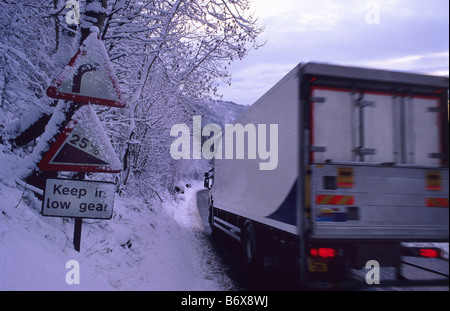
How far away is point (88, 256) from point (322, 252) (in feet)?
11.9

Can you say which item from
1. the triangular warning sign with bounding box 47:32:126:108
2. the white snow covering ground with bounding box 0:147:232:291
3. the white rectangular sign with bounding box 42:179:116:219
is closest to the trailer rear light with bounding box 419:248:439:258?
the white snow covering ground with bounding box 0:147:232:291

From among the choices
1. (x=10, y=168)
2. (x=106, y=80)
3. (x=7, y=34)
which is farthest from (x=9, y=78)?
(x=106, y=80)

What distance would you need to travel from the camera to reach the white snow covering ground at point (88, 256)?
11.5 ft

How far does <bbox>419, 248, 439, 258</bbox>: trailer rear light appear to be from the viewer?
4742 millimetres

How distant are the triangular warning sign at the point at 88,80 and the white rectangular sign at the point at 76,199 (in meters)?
0.98

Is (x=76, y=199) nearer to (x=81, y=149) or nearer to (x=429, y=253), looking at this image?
(x=81, y=149)

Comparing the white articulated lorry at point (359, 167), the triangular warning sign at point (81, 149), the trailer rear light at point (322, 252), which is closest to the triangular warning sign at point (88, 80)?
the triangular warning sign at point (81, 149)

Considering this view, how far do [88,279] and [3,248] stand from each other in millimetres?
1070

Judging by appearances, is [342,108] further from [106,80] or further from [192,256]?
[192,256]

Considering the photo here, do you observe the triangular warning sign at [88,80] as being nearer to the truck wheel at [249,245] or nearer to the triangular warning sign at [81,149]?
the triangular warning sign at [81,149]

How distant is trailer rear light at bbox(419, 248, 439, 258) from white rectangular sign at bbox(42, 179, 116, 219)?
4.57 m

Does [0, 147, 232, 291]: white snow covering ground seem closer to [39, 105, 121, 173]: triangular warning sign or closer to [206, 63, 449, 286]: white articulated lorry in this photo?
[39, 105, 121, 173]: triangular warning sign
